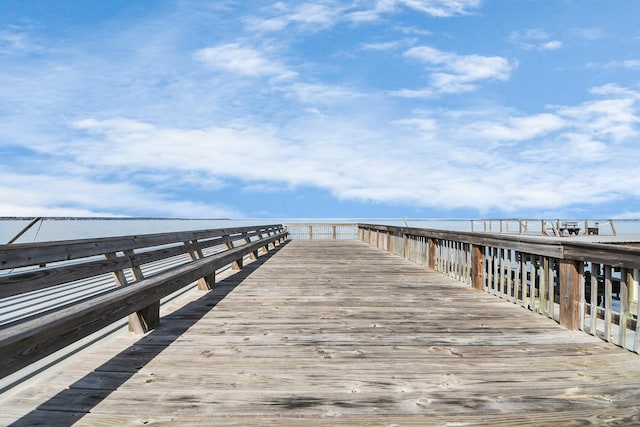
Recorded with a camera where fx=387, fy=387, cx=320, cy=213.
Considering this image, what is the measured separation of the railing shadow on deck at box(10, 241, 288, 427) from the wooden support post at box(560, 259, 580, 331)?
3956mm

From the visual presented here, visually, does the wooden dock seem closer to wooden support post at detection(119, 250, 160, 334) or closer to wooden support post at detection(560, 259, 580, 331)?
wooden support post at detection(119, 250, 160, 334)

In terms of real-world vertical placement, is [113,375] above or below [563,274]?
below

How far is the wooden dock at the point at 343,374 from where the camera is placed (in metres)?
2.28

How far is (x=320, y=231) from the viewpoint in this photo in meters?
27.5

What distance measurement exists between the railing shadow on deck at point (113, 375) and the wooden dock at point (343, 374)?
0.01m

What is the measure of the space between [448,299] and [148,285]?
3909mm

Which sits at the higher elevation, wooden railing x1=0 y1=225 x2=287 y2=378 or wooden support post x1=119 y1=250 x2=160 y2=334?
wooden railing x1=0 y1=225 x2=287 y2=378

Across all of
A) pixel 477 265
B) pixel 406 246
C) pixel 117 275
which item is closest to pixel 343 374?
pixel 117 275

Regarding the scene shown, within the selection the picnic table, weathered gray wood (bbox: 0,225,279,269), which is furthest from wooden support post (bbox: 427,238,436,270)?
the picnic table

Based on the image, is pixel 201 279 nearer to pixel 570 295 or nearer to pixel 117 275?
pixel 117 275

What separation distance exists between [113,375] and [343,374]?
1.68 meters

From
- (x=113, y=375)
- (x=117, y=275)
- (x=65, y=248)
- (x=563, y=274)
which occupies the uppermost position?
(x=65, y=248)

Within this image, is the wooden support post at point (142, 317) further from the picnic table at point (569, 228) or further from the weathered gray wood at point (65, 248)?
the picnic table at point (569, 228)

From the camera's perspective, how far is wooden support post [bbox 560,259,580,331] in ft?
13.0
